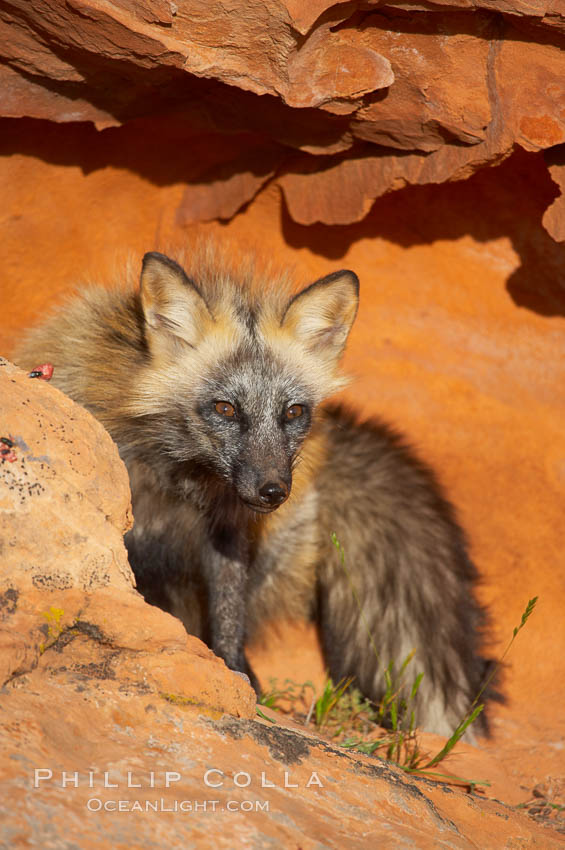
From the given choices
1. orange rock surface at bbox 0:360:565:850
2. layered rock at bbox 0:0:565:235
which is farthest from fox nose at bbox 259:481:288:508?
layered rock at bbox 0:0:565:235

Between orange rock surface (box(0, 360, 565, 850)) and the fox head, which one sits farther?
the fox head

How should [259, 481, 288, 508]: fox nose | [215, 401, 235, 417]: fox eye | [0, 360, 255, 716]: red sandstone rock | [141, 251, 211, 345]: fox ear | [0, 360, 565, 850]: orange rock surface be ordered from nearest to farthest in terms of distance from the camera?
[0, 360, 565, 850]: orange rock surface, [0, 360, 255, 716]: red sandstone rock, [259, 481, 288, 508]: fox nose, [141, 251, 211, 345]: fox ear, [215, 401, 235, 417]: fox eye

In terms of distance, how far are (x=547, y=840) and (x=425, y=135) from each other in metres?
3.09

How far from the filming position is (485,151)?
3863mm

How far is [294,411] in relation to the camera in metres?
3.36

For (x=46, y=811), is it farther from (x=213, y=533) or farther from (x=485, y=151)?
(x=485, y=151)

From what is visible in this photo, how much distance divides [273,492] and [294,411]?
54 centimetres

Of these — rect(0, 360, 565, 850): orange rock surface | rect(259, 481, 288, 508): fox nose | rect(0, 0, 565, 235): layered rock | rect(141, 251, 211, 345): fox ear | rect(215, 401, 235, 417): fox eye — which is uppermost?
rect(0, 0, 565, 235): layered rock

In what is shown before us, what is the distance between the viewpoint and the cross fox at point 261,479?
128 inches

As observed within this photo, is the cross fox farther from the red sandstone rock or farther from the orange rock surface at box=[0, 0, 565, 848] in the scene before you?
the red sandstone rock

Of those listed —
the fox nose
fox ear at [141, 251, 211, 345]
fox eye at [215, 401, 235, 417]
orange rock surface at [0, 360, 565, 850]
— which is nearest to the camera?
orange rock surface at [0, 360, 565, 850]

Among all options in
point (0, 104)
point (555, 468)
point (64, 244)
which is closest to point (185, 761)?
point (0, 104)

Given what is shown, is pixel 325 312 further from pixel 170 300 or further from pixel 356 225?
pixel 356 225

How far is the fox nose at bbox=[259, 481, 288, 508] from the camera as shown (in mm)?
2928
